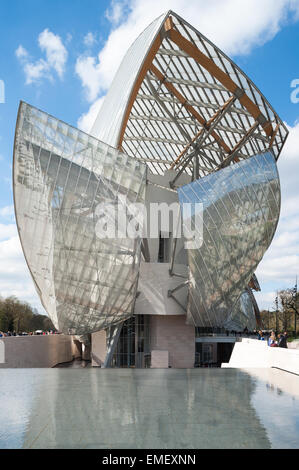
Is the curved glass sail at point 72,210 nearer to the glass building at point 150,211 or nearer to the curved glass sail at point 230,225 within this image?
the glass building at point 150,211

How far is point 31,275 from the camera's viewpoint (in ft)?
76.5

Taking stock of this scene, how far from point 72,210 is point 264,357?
34.5ft

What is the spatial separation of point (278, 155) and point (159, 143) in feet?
38.9

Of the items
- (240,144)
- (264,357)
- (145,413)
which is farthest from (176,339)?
(145,413)

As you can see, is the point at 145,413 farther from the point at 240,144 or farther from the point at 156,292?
the point at 240,144

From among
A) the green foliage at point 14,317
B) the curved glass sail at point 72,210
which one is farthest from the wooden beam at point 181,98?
the green foliage at point 14,317

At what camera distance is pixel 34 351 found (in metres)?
33.2

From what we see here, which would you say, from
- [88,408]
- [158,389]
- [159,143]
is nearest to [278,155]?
[159,143]

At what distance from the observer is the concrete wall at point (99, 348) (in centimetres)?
3347

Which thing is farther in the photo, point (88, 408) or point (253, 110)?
point (253, 110)

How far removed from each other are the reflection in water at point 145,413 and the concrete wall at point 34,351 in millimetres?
17922

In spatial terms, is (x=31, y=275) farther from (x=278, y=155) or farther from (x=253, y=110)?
(x=278, y=155)
